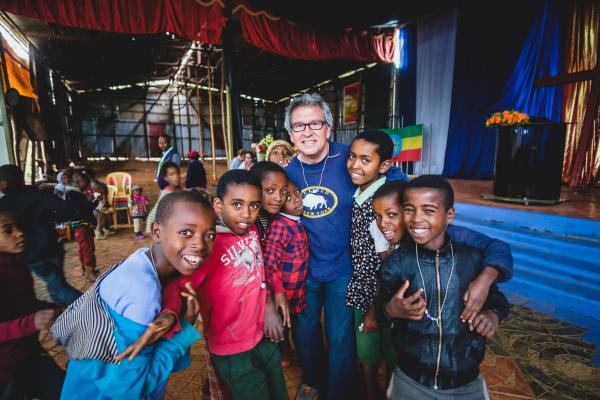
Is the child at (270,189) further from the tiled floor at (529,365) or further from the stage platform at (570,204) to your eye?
the stage platform at (570,204)

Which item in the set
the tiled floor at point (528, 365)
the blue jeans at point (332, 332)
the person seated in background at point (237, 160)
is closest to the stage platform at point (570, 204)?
the tiled floor at point (528, 365)

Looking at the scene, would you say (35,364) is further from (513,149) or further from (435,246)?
(513,149)

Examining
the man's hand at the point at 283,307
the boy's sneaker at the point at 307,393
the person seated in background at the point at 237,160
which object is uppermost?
the person seated in background at the point at 237,160

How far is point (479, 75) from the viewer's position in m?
7.85

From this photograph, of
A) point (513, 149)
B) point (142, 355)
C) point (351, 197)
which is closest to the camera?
point (142, 355)

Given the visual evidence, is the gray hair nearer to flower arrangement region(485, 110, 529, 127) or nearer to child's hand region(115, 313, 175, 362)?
child's hand region(115, 313, 175, 362)

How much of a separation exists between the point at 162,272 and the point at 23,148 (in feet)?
31.3

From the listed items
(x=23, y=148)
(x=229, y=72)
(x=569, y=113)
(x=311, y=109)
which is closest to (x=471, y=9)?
(x=569, y=113)

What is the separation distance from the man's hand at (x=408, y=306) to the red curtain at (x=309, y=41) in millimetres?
6675

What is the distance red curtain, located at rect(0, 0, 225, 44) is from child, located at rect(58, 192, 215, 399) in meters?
5.33

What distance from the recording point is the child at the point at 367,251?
5.54 feet

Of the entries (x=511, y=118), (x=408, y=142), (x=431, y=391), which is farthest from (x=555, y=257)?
(x=408, y=142)

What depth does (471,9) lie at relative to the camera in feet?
24.9

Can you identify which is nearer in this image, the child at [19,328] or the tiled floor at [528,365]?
the child at [19,328]
